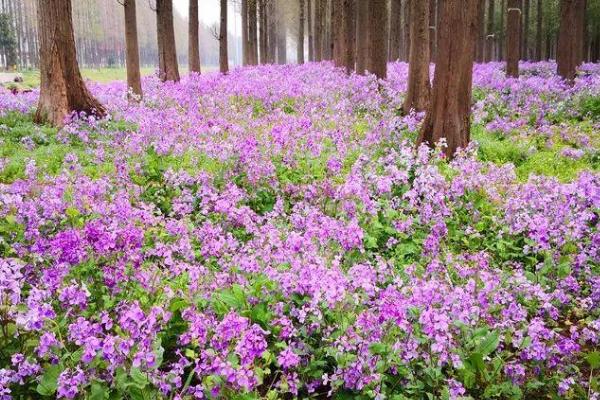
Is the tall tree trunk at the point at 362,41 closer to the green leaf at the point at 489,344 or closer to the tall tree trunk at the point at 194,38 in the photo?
the tall tree trunk at the point at 194,38

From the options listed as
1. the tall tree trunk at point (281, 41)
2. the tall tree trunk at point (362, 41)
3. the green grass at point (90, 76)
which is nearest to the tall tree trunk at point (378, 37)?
the tall tree trunk at point (362, 41)

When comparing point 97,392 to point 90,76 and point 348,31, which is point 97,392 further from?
point 90,76

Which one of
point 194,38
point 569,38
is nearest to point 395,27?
point 194,38

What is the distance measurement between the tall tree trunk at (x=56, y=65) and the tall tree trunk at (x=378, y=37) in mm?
9934

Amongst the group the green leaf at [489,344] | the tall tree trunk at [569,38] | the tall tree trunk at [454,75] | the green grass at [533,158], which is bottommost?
the green leaf at [489,344]

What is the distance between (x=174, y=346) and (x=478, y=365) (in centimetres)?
225

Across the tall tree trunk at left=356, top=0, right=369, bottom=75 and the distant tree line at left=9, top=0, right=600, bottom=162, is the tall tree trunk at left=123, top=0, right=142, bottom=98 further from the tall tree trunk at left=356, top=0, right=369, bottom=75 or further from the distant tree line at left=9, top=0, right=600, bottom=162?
the tall tree trunk at left=356, top=0, right=369, bottom=75

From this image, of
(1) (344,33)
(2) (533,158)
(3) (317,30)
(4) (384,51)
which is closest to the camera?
(2) (533,158)

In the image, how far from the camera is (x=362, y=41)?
76.5ft

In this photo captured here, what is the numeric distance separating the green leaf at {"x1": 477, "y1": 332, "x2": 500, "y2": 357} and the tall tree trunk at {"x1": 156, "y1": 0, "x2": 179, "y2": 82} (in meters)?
19.1

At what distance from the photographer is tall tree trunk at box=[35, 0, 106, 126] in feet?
39.9

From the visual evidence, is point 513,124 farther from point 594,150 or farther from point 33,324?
point 33,324

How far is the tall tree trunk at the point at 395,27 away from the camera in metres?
33.6

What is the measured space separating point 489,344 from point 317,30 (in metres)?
42.9
